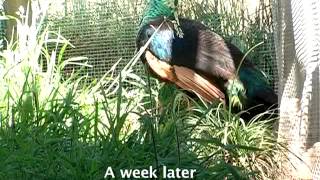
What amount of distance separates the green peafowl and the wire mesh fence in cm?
35

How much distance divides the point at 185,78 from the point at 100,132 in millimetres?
1125

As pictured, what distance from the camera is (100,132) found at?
2.47m

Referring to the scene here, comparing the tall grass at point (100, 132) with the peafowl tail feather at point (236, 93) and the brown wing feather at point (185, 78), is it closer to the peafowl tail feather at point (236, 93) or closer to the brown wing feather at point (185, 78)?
the brown wing feather at point (185, 78)

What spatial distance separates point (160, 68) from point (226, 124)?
64 cm

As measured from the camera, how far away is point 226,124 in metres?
3.07

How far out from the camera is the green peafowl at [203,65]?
11.4 feet

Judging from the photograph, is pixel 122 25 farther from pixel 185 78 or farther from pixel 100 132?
pixel 100 132

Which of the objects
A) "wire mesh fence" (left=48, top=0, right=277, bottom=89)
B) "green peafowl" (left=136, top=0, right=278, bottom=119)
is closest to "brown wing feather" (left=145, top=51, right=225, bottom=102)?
"green peafowl" (left=136, top=0, right=278, bottom=119)

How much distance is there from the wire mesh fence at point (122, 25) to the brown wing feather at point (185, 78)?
405 mm

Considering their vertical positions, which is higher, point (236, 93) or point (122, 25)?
point (122, 25)

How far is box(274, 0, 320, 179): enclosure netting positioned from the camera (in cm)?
253

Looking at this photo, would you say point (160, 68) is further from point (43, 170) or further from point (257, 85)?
point (43, 170)

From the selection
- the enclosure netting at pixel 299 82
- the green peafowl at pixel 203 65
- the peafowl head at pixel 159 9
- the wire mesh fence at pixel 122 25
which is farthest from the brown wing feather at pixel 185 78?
the enclosure netting at pixel 299 82

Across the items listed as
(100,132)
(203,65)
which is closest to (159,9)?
(203,65)
